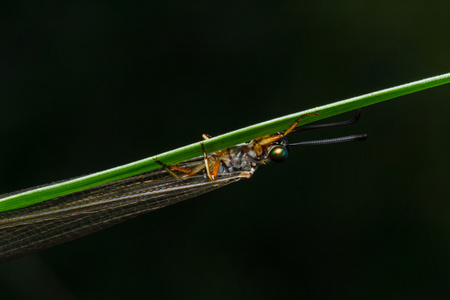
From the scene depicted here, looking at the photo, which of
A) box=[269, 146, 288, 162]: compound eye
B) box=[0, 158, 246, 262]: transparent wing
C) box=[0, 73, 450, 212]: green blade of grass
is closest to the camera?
box=[0, 73, 450, 212]: green blade of grass

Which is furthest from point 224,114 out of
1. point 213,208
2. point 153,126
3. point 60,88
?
point 60,88

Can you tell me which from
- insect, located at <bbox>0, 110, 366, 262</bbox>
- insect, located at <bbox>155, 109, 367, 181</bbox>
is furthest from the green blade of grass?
insect, located at <bbox>155, 109, 367, 181</bbox>

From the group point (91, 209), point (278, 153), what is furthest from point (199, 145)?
point (91, 209)

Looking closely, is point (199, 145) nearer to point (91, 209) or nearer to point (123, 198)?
point (123, 198)

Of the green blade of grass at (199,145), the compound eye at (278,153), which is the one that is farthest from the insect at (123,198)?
the green blade of grass at (199,145)

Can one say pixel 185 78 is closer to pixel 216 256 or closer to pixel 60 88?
pixel 60 88

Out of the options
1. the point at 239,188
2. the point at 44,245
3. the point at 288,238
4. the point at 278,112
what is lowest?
the point at 288,238

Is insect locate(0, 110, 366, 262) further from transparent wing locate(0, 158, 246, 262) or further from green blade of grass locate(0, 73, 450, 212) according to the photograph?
green blade of grass locate(0, 73, 450, 212)

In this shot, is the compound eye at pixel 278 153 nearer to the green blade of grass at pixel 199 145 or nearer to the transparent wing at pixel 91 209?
the transparent wing at pixel 91 209
